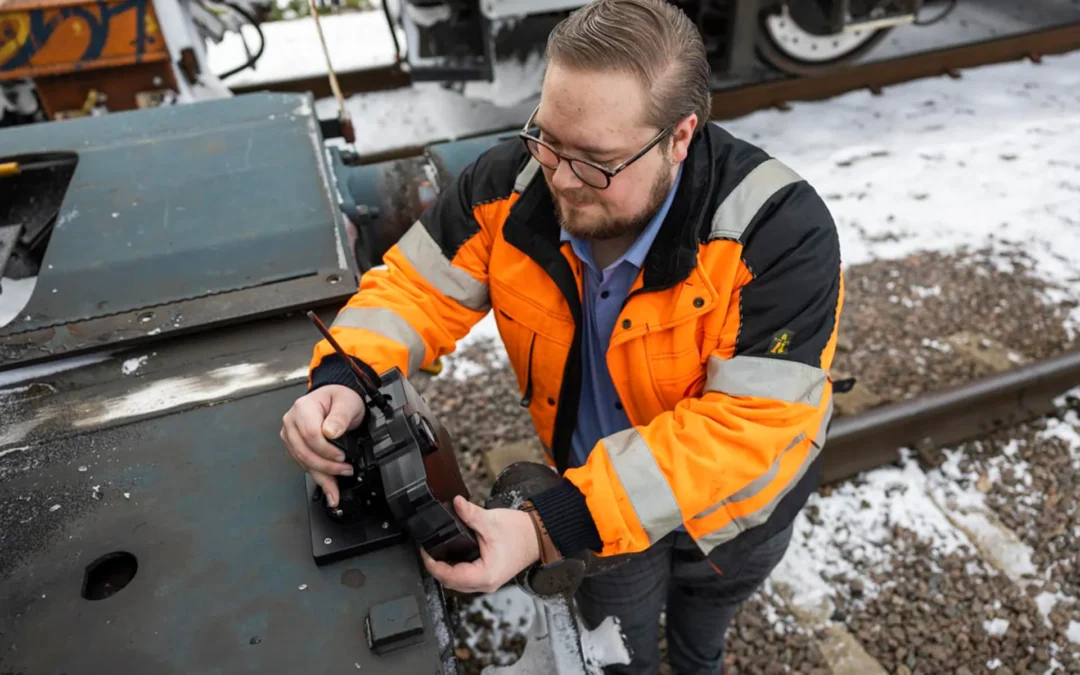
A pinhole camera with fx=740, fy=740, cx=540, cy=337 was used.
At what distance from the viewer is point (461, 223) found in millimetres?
1771

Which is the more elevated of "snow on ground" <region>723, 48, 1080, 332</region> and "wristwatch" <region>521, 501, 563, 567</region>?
"wristwatch" <region>521, 501, 563, 567</region>

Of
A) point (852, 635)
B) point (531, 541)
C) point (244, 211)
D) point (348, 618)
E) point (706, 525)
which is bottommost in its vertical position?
point (852, 635)

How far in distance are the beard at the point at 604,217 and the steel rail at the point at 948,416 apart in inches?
72.7

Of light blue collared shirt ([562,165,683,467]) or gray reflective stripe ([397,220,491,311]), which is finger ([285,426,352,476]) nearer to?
gray reflective stripe ([397,220,491,311])

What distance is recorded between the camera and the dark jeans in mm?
2033

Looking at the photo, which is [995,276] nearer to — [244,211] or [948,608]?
[948,608]

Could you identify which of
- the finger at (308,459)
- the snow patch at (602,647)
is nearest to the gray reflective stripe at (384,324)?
the finger at (308,459)

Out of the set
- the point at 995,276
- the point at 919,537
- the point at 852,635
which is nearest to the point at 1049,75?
the point at 995,276

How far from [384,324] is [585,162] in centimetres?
58

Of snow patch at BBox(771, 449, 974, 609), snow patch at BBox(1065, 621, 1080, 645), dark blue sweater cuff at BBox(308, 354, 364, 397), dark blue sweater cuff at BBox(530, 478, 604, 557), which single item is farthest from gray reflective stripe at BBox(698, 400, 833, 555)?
snow patch at BBox(1065, 621, 1080, 645)

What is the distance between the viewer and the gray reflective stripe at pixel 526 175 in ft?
5.61

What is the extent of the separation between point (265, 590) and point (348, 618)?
0.15 m

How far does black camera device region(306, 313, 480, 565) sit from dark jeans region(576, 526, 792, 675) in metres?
0.89

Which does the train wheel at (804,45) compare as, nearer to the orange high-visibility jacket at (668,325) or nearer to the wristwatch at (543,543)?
the orange high-visibility jacket at (668,325)
